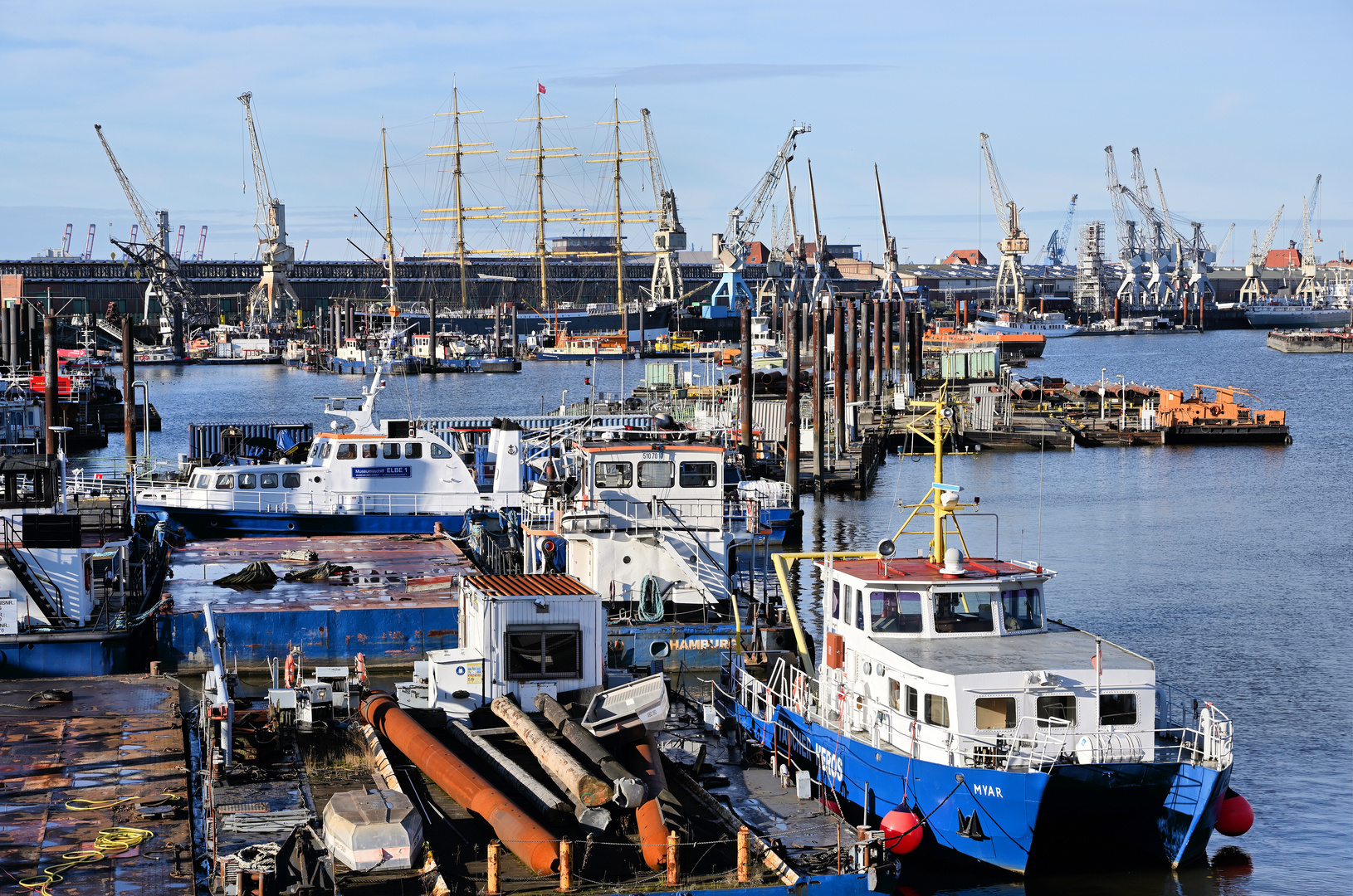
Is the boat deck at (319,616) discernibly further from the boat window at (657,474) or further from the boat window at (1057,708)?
the boat window at (1057,708)

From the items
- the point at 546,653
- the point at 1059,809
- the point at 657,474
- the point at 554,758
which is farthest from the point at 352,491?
the point at 1059,809

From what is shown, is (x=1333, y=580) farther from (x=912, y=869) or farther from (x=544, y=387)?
(x=544, y=387)

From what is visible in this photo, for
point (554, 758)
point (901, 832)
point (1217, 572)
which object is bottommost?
point (901, 832)

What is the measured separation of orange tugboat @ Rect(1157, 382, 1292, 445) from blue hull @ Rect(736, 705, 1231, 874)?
5905 cm

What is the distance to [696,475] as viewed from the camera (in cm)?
2875

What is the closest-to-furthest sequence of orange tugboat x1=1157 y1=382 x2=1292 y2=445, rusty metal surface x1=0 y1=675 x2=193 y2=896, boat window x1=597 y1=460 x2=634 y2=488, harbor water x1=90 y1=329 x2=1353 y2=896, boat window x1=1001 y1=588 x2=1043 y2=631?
rusty metal surface x1=0 y1=675 x2=193 y2=896 → boat window x1=1001 y1=588 x2=1043 y2=631 → harbor water x1=90 y1=329 x2=1353 y2=896 → boat window x1=597 y1=460 x2=634 y2=488 → orange tugboat x1=1157 y1=382 x2=1292 y2=445

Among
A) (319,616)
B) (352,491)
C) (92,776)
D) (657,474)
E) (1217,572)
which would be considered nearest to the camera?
(92,776)

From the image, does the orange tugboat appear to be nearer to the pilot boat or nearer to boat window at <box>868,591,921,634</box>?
the pilot boat

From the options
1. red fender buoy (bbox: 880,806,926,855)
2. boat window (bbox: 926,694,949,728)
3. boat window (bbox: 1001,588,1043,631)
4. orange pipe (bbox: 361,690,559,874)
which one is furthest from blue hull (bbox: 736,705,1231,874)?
orange pipe (bbox: 361,690,559,874)

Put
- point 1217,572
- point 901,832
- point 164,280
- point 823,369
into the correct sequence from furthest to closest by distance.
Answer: point 164,280
point 823,369
point 1217,572
point 901,832

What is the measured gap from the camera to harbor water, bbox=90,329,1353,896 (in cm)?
2028

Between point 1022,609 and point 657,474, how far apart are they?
10.6 m

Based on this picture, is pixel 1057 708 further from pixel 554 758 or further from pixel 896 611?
pixel 554 758

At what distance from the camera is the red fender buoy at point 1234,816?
741 inches
